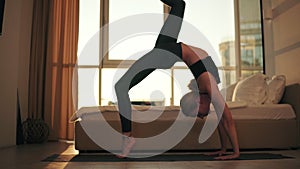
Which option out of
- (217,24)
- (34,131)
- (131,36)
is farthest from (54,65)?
(217,24)

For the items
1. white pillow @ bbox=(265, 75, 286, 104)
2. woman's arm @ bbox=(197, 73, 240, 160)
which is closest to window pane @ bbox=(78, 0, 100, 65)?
white pillow @ bbox=(265, 75, 286, 104)

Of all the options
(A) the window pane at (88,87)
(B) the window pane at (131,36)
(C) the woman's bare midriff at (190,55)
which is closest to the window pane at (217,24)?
(B) the window pane at (131,36)

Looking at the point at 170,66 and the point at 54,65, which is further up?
the point at 54,65

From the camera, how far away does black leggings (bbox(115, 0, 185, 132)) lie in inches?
90.9

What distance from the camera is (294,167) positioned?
1910mm

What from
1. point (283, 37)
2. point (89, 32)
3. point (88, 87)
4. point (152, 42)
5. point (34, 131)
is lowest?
point (34, 131)

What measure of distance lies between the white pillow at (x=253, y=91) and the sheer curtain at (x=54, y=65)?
8.22ft

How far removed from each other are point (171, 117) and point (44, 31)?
277 centimetres

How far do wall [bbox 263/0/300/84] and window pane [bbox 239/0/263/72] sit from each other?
0.80 m

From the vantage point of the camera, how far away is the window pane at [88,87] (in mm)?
4965

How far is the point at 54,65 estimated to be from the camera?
4871 millimetres

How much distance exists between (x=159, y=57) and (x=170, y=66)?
0.12 meters

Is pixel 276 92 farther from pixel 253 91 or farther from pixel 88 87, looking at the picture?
pixel 88 87

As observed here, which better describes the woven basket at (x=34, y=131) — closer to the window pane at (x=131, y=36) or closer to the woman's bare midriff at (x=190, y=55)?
the window pane at (x=131, y=36)
